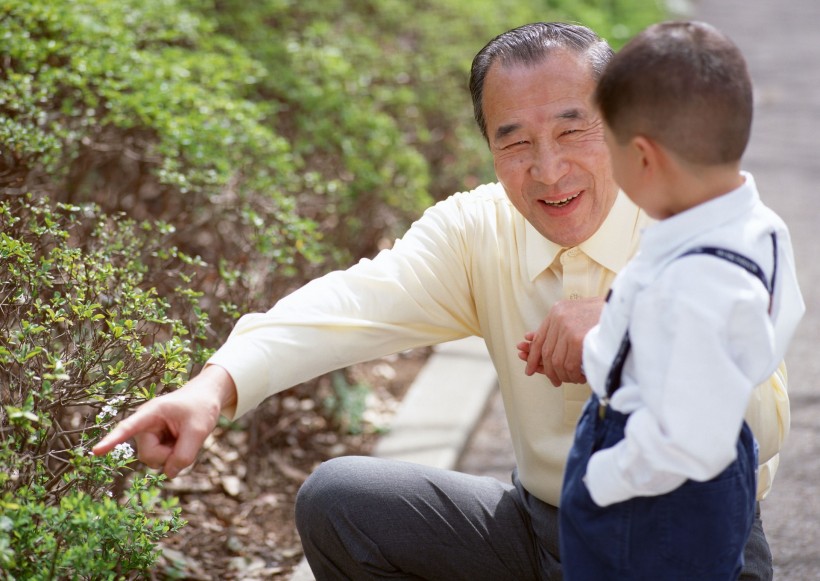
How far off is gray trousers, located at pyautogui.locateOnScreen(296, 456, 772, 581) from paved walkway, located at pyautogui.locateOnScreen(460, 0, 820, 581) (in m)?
1.17

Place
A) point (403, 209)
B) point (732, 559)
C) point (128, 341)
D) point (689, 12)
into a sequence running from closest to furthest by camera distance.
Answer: point (732, 559) < point (128, 341) < point (403, 209) < point (689, 12)

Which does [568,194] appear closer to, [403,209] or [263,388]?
[263,388]

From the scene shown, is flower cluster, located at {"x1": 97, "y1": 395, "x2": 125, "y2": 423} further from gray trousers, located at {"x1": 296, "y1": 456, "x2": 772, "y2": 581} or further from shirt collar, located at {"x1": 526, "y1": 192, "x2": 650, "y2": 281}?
shirt collar, located at {"x1": 526, "y1": 192, "x2": 650, "y2": 281}

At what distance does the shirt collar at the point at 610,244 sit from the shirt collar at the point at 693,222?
2.43ft

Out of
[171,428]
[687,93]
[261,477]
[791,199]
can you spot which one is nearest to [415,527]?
[171,428]

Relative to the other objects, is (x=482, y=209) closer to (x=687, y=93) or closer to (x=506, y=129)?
(x=506, y=129)

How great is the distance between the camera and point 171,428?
2033 mm

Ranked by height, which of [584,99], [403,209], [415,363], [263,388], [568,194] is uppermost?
[584,99]

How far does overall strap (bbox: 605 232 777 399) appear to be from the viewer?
5.37 feet

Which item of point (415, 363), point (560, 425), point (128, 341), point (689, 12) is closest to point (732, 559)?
point (560, 425)

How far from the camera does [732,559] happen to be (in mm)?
1834

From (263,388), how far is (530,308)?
2.34 feet

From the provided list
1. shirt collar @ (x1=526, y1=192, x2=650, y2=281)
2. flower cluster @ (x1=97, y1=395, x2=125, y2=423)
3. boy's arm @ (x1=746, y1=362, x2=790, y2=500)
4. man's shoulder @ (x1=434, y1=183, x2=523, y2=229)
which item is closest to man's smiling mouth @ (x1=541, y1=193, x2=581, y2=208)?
shirt collar @ (x1=526, y1=192, x2=650, y2=281)

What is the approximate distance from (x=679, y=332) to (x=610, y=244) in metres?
0.93
